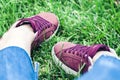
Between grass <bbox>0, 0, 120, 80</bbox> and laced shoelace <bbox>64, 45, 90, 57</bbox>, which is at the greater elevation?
grass <bbox>0, 0, 120, 80</bbox>

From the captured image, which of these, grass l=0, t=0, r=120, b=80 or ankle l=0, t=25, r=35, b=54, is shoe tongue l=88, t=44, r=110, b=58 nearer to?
grass l=0, t=0, r=120, b=80

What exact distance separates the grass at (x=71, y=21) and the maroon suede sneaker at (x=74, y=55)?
45 mm

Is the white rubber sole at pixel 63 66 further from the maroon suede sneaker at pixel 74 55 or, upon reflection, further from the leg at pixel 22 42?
the leg at pixel 22 42

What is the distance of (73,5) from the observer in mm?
2463

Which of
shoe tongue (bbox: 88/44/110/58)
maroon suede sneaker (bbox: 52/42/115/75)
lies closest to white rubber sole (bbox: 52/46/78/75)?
maroon suede sneaker (bbox: 52/42/115/75)

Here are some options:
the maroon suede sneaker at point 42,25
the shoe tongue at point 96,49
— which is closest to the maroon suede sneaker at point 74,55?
the shoe tongue at point 96,49

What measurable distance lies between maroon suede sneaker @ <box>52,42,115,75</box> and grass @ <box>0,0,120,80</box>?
4cm

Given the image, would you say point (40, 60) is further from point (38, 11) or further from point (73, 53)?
point (38, 11)

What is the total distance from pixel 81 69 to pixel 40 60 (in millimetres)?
308

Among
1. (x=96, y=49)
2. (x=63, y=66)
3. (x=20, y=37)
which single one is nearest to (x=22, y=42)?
(x=20, y=37)

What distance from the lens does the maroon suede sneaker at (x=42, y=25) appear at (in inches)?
86.3

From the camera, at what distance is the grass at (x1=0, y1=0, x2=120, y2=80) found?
2.14 metres

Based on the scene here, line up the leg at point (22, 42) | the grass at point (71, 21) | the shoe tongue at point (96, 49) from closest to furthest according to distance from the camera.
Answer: the leg at point (22, 42) < the shoe tongue at point (96, 49) < the grass at point (71, 21)

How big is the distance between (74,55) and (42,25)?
0.36 m
